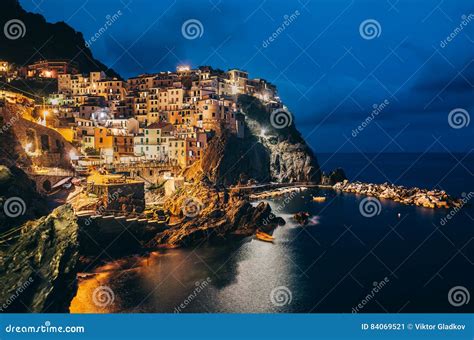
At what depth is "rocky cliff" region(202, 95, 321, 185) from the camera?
37.9 meters

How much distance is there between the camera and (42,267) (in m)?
10.7

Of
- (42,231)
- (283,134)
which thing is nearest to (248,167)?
(283,134)

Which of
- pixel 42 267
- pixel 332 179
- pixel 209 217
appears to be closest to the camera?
pixel 42 267

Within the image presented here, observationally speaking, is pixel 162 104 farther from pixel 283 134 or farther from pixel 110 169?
pixel 283 134

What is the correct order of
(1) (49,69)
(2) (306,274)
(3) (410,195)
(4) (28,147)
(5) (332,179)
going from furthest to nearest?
1. (5) (332,179)
2. (1) (49,69)
3. (3) (410,195)
4. (4) (28,147)
5. (2) (306,274)

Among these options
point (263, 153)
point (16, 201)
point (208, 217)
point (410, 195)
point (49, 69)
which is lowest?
point (49, 69)

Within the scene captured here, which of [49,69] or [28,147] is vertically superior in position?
[28,147]

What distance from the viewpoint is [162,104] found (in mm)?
40750

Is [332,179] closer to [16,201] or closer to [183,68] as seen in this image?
[183,68]

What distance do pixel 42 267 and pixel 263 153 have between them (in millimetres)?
34687

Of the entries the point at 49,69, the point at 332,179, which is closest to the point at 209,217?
the point at 332,179

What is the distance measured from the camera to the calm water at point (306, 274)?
14766mm

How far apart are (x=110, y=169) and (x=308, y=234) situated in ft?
52.5

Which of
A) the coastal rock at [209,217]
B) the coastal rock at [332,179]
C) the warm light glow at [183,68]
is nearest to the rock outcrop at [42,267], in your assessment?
the coastal rock at [209,217]
